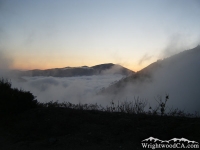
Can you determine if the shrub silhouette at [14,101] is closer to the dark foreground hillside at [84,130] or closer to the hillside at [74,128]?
the hillside at [74,128]

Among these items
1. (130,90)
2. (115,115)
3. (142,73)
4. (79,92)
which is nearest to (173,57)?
(142,73)

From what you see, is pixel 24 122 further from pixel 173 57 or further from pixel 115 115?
pixel 173 57

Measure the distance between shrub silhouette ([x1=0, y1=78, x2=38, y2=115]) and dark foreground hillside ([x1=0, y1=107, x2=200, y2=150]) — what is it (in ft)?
1.00

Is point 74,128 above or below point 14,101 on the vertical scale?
below

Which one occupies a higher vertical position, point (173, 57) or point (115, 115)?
point (173, 57)

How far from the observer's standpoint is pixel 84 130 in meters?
7.58

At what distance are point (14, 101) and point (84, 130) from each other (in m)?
3.41

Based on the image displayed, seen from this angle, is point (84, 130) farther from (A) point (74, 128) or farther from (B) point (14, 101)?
(B) point (14, 101)

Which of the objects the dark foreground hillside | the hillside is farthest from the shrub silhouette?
the dark foreground hillside

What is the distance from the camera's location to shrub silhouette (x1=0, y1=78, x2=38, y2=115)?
908cm

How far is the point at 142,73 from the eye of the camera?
2375 inches

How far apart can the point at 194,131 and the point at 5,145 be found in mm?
5530

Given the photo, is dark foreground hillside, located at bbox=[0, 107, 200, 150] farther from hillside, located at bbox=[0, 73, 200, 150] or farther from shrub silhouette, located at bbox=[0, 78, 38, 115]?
shrub silhouette, located at bbox=[0, 78, 38, 115]

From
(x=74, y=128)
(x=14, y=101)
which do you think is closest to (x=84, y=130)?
(x=74, y=128)
